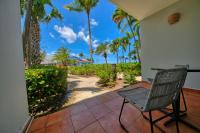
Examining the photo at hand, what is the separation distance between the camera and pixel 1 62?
3.63 ft

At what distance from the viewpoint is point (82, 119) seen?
67.8 inches

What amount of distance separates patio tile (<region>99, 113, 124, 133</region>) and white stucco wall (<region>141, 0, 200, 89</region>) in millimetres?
2290

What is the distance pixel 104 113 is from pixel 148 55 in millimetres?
2810

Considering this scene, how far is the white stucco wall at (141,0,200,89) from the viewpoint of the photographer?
101 inches

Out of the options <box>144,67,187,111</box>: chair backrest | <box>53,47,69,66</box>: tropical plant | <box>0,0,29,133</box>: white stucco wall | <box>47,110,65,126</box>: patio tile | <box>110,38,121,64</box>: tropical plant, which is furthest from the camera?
<box>53,47,69,66</box>: tropical plant

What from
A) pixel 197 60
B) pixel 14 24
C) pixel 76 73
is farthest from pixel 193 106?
pixel 76 73

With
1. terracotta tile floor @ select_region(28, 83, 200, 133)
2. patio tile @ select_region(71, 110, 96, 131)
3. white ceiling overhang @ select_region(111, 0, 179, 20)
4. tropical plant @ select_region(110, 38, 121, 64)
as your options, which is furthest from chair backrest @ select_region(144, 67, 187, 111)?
tropical plant @ select_region(110, 38, 121, 64)

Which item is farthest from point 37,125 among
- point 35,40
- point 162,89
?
point 35,40

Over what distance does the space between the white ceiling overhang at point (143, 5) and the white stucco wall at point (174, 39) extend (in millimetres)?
162

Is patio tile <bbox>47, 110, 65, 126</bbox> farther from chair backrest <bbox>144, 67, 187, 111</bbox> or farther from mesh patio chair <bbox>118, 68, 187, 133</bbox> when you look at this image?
chair backrest <bbox>144, 67, 187, 111</bbox>

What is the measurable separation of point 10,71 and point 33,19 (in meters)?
5.27

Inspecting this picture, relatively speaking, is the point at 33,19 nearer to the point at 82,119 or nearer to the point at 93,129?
the point at 82,119

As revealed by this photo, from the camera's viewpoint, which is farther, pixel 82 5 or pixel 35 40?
pixel 82 5

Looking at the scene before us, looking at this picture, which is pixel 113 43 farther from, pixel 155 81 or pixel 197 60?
pixel 155 81
